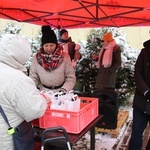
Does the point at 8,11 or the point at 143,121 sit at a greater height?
the point at 8,11

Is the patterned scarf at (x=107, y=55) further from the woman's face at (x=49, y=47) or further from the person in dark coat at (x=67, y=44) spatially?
the woman's face at (x=49, y=47)

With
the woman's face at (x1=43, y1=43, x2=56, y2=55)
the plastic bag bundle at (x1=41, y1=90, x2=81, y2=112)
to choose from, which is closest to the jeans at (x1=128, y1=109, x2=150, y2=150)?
the plastic bag bundle at (x1=41, y1=90, x2=81, y2=112)

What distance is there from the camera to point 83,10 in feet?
11.9

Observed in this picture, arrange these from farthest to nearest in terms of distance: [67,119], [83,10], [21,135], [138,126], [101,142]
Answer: [83,10] < [101,142] < [138,126] < [67,119] < [21,135]

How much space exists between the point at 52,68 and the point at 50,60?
9 centimetres

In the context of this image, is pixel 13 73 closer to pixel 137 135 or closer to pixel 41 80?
pixel 41 80

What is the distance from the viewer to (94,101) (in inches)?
80.8

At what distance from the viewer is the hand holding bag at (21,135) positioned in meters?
1.45

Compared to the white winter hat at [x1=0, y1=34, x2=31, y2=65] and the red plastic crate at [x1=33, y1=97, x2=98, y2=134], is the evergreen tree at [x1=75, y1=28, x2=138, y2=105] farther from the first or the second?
the white winter hat at [x1=0, y1=34, x2=31, y2=65]

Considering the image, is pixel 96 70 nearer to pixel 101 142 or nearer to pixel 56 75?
pixel 101 142

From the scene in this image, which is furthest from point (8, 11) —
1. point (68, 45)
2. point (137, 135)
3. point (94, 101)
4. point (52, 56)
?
point (137, 135)

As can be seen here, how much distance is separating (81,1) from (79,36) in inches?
151

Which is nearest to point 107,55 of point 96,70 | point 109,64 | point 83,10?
point 109,64

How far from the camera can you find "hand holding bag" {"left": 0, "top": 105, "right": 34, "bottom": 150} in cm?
145
